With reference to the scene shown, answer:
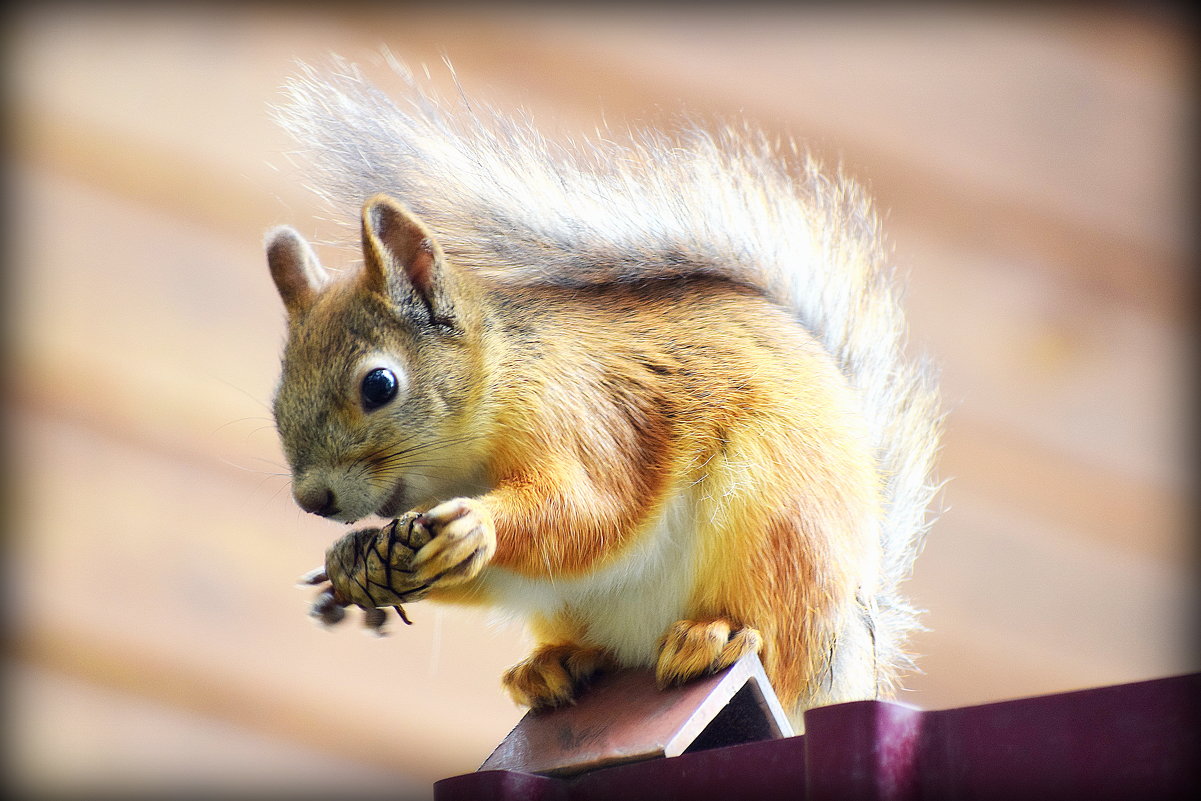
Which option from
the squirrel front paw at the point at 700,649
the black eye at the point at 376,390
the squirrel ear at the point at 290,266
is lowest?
the squirrel front paw at the point at 700,649

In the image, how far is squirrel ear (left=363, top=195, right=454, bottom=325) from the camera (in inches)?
42.3

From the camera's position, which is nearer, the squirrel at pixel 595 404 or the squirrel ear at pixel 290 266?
the squirrel at pixel 595 404

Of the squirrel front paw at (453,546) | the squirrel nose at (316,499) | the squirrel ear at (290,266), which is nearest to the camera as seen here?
the squirrel front paw at (453,546)

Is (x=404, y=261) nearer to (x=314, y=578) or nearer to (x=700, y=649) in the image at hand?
(x=314, y=578)

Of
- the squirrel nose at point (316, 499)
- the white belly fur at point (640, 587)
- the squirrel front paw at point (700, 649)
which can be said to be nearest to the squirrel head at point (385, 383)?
the squirrel nose at point (316, 499)

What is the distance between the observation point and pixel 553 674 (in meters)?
1.05

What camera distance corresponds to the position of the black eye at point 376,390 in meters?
1.03

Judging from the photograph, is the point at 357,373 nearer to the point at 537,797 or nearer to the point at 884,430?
the point at 537,797

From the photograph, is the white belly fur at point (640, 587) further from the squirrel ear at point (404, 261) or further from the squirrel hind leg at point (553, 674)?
the squirrel ear at point (404, 261)

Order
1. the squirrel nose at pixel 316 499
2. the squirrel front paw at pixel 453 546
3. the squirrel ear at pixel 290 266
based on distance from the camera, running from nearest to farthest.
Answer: the squirrel front paw at pixel 453 546, the squirrel nose at pixel 316 499, the squirrel ear at pixel 290 266

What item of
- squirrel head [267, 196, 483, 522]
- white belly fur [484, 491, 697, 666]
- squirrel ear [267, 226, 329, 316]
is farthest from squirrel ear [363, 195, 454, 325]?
white belly fur [484, 491, 697, 666]

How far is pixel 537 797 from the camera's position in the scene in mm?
864

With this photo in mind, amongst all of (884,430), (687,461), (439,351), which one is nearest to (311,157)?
(439,351)

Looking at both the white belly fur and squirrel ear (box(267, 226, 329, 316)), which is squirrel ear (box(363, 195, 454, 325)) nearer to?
squirrel ear (box(267, 226, 329, 316))
